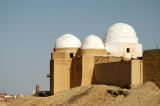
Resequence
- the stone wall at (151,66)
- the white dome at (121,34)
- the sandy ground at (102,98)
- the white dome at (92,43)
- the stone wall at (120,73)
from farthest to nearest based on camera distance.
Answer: the white dome at (121,34) → the white dome at (92,43) → the stone wall at (120,73) → the stone wall at (151,66) → the sandy ground at (102,98)

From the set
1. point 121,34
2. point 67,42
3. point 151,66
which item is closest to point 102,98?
point 151,66

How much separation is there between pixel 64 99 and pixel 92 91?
2.17 m

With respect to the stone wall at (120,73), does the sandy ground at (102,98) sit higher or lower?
lower

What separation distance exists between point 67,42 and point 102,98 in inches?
411

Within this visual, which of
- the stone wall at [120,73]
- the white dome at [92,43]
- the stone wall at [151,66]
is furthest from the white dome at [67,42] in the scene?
the stone wall at [151,66]

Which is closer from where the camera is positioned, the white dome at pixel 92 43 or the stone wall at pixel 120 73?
the stone wall at pixel 120 73

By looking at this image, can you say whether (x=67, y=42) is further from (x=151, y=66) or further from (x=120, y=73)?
(x=151, y=66)

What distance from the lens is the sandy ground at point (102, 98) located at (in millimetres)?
17562

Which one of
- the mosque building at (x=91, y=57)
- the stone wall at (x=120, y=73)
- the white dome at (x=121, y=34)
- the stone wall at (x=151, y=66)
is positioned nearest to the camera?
the stone wall at (x=151, y=66)

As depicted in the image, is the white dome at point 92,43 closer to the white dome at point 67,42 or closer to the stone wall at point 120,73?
the white dome at point 67,42

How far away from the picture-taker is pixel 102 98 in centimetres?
1981

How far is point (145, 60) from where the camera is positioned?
21.7m

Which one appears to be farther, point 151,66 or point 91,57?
point 91,57

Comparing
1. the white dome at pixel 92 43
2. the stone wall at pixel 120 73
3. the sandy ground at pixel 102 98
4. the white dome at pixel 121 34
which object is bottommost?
the sandy ground at pixel 102 98
